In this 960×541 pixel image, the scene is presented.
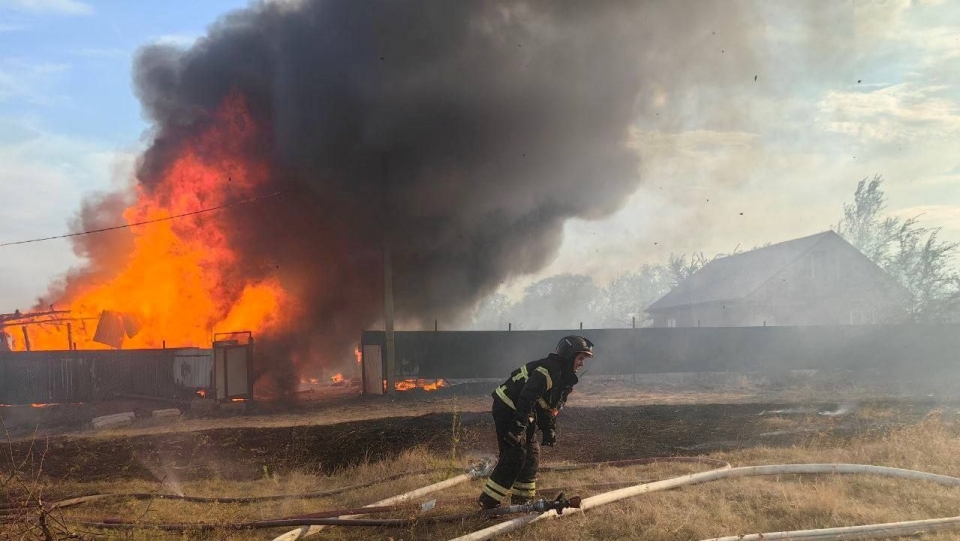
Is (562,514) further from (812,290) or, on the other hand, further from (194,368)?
(812,290)

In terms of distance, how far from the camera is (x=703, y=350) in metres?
24.4

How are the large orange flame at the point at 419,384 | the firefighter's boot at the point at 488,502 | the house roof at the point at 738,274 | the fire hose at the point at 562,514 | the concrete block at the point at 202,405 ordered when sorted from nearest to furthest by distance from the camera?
1. the fire hose at the point at 562,514
2. the firefighter's boot at the point at 488,502
3. the concrete block at the point at 202,405
4. the large orange flame at the point at 419,384
5. the house roof at the point at 738,274

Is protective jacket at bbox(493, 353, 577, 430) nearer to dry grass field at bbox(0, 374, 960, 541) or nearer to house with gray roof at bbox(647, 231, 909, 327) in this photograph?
dry grass field at bbox(0, 374, 960, 541)

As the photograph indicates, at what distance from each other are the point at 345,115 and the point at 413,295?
23.8ft

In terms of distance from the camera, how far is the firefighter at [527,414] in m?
6.08

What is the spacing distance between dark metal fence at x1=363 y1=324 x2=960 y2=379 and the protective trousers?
14497mm

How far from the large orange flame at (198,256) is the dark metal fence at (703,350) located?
4.77 metres

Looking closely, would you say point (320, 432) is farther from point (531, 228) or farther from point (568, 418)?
point (531, 228)

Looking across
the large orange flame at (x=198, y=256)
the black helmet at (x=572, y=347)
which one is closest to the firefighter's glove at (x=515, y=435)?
the black helmet at (x=572, y=347)

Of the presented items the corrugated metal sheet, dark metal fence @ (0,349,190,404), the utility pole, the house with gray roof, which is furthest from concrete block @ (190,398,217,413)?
the house with gray roof

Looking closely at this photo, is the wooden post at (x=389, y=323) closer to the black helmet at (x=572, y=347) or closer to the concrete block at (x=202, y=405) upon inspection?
the concrete block at (x=202, y=405)

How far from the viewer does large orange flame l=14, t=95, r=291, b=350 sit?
2078 centimetres

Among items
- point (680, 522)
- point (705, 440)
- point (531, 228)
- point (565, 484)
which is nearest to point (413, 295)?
point (531, 228)

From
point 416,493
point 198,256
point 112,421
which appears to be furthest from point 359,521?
point 198,256
